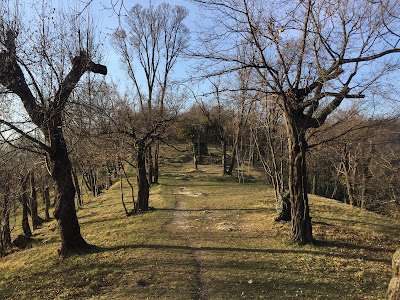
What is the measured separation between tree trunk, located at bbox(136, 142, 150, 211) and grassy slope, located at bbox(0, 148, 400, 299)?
1.55 metres

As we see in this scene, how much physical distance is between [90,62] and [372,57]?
279 inches

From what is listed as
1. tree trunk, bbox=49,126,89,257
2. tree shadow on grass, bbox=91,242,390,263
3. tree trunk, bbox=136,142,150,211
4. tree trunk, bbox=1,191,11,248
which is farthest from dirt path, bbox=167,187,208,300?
tree trunk, bbox=1,191,11,248

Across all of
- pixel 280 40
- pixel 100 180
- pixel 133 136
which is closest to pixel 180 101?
pixel 133 136

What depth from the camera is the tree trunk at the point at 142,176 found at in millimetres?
12492

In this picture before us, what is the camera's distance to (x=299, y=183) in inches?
295

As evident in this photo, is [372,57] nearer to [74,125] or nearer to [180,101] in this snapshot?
[74,125]

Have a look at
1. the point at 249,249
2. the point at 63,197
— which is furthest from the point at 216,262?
the point at 63,197

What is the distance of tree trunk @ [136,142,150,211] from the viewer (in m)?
12.5

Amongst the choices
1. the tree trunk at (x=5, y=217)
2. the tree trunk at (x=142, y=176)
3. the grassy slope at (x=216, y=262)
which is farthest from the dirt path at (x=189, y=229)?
the tree trunk at (x=5, y=217)

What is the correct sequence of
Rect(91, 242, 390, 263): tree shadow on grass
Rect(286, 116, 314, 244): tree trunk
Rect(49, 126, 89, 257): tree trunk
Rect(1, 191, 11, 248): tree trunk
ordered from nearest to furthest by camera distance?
Rect(91, 242, 390, 263): tree shadow on grass → Rect(49, 126, 89, 257): tree trunk → Rect(286, 116, 314, 244): tree trunk → Rect(1, 191, 11, 248): tree trunk

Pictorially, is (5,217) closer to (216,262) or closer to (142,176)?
(142,176)

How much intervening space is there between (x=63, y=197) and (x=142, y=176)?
18.3 feet

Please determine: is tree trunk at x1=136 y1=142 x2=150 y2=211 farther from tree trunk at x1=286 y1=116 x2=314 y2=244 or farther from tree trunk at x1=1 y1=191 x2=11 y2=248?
tree trunk at x1=286 y1=116 x2=314 y2=244

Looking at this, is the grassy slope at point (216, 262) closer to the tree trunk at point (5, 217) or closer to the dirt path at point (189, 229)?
the dirt path at point (189, 229)
